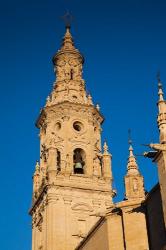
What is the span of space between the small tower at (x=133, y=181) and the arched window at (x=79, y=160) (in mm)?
9550

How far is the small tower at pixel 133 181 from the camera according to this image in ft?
112

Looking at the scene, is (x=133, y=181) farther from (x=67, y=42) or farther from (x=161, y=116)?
(x=67, y=42)

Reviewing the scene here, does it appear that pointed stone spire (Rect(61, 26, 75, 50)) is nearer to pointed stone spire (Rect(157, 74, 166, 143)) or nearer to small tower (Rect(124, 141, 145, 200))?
small tower (Rect(124, 141, 145, 200))

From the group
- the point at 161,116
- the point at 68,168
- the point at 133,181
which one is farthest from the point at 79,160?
the point at 161,116

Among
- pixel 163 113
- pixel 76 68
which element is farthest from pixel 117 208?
pixel 76 68

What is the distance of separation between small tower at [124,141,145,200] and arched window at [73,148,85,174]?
9.55 metres

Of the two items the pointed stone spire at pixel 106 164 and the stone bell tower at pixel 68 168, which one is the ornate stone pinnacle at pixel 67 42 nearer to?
the stone bell tower at pixel 68 168

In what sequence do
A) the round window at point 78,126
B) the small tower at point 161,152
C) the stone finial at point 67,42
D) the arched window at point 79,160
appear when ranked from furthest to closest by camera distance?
the stone finial at point 67,42, the round window at point 78,126, the arched window at point 79,160, the small tower at point 161,152

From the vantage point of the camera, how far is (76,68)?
5188cm

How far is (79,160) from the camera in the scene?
4525 cm

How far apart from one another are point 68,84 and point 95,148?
7.08m

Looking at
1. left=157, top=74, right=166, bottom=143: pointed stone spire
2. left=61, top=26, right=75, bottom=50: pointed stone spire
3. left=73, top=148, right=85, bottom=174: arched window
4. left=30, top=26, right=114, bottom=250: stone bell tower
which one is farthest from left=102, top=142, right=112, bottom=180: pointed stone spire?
left=157, top=74, right=166, bottom=143: pointed stone spire

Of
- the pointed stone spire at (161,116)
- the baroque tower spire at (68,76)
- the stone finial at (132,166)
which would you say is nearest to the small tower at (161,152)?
the pointed stone spire at (161,116)

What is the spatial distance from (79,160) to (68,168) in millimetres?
2124
